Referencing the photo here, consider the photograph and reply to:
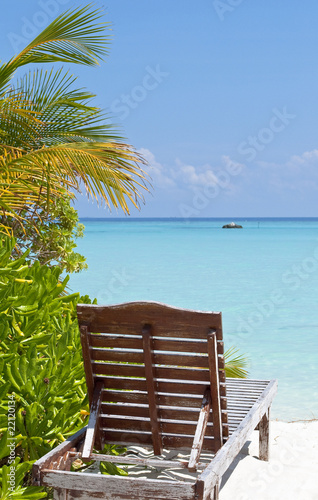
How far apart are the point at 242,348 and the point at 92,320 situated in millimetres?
9210

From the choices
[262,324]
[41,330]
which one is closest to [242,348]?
[262,324]

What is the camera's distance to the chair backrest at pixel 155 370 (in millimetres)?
2746

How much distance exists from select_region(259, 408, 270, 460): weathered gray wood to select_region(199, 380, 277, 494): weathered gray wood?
121mm

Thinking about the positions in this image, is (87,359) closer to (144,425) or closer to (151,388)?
(151,388)

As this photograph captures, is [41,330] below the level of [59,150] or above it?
below

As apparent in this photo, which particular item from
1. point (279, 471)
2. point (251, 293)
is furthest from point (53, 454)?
point (251, 293)

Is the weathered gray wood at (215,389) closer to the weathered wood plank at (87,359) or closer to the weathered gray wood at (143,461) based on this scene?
the weathered gray wood at (143,461)

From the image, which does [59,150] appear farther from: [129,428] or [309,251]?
[309,251]

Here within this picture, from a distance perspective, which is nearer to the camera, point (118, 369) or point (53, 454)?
point (53, 454)

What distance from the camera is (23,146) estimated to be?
18.9 feet

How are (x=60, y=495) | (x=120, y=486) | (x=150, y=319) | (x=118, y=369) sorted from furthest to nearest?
(x=118, y=369)
(x=150, y=319)
(x=60, y=495)
(x=120, y=486)

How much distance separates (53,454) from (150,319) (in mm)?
751

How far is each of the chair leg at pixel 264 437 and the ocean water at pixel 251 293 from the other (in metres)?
3.08

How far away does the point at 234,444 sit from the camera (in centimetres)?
292
